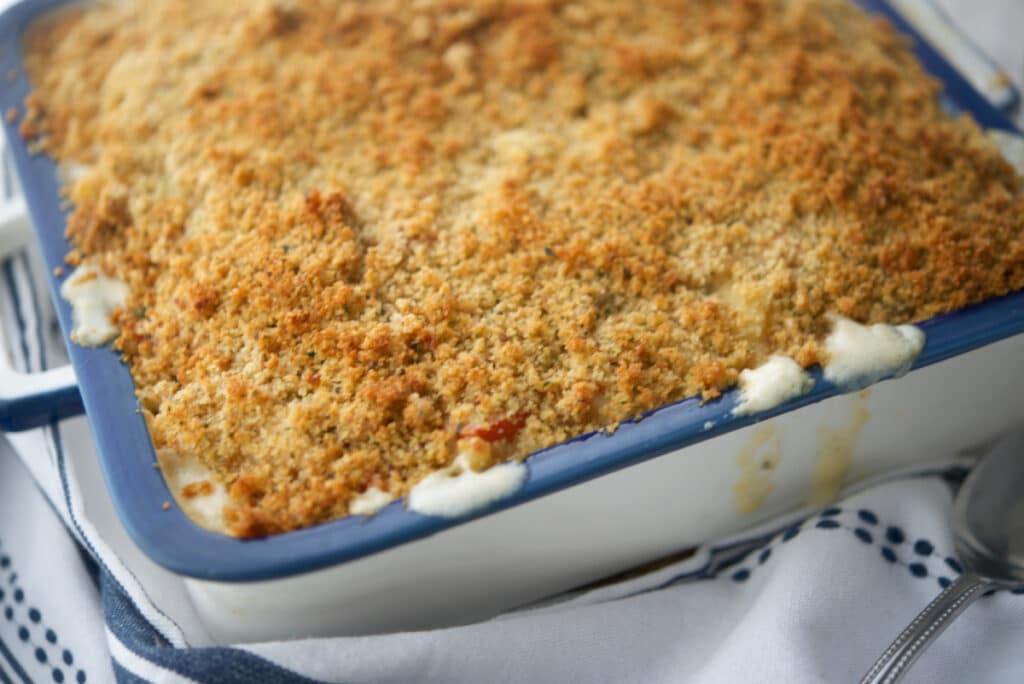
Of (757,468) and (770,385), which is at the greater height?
(770,385)

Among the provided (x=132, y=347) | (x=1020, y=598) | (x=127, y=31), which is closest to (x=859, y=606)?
(x=1020, y=598)

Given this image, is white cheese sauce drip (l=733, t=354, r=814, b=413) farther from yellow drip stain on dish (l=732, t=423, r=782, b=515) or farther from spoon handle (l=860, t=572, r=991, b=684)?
spoon handle (l=860, t=572, r=991, b=684)

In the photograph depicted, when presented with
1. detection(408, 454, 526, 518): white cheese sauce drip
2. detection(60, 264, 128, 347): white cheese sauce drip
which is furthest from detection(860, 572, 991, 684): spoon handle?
detection(60, 264, 128, 347): white cheese sauce drip

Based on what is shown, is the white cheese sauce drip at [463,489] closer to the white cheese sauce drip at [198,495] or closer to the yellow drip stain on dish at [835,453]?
the white cheese sauce drip at [198,495]

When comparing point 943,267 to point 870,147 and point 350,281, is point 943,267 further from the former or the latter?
point 350,281

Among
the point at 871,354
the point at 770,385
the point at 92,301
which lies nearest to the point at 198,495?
the point at 92,301

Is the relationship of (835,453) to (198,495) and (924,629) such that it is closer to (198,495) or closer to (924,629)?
(924,629)
